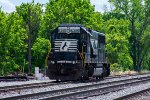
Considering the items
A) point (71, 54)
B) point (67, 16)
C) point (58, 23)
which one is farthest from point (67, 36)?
point (58, 23)

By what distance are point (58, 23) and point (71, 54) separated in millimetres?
30717

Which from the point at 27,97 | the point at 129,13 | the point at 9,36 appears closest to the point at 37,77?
the point at 27,97

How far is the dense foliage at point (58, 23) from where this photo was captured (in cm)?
5144

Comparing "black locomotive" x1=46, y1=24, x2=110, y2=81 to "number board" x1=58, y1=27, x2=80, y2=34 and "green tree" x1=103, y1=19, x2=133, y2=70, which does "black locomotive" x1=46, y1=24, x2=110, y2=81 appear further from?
"green tree" x1=103, y1=19, x2=133, y2=70

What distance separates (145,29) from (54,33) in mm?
50189

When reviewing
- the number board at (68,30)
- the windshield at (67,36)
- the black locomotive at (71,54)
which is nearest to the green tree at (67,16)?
the black locomotive at (71,54)

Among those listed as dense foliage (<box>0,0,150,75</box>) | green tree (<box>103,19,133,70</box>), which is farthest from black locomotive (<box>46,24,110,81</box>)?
green tree (<box>103,19,133,70</box>)

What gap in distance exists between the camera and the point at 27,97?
14688 millimetres

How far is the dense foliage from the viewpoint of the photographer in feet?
169

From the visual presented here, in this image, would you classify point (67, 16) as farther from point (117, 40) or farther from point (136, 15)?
point (136, 15)

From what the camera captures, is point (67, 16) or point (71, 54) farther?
point (67, 16)

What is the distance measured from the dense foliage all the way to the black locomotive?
1142 cm

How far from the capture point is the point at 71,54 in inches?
1040

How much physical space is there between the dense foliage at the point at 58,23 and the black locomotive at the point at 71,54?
11423 millimetres
